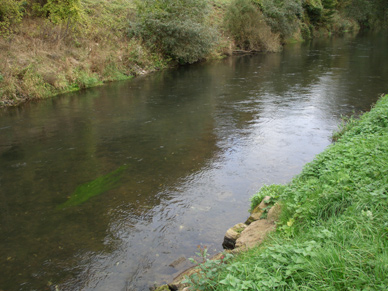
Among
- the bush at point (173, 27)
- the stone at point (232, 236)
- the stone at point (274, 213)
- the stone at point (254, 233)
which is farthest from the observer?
the bush at point (173, 27)

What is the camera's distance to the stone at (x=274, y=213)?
526 cm

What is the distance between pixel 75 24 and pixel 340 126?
17.7m

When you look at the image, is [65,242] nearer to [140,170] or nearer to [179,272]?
[179,272]

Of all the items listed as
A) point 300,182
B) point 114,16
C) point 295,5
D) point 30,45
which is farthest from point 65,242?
point 295,5

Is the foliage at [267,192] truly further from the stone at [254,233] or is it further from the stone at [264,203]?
the stone at [254,233]

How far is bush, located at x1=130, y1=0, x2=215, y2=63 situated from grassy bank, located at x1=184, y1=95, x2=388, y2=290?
21.8 meters

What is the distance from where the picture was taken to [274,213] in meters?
5.37

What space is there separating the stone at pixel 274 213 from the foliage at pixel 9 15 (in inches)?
710

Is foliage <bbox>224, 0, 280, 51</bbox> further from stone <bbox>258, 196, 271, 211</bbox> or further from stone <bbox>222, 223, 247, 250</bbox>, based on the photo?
stone <bbox>222, 223, 247, 250</bbox>

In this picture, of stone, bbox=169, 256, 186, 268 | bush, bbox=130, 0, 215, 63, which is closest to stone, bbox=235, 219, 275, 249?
stone, bbox=169, 256, 186, 268

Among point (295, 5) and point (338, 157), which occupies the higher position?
point (295, 5)

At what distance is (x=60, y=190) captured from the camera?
8102mm

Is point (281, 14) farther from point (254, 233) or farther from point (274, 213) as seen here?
point (254, 233)

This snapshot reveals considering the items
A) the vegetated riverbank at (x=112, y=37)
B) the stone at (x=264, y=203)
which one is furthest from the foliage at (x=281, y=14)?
the stone at (x=264, y=203)
